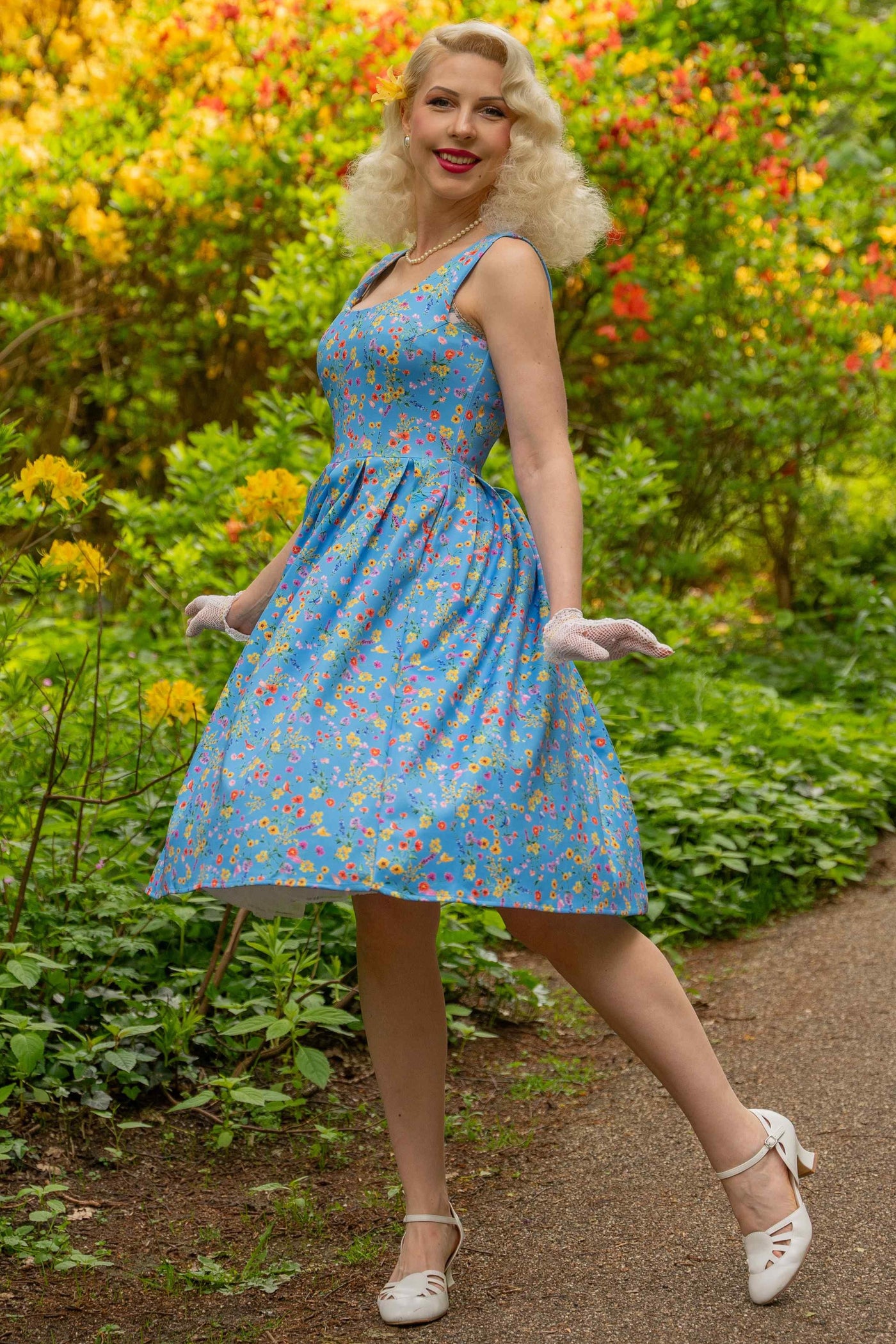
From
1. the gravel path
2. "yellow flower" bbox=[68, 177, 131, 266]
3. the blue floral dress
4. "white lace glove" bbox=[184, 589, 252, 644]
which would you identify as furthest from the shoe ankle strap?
"yellow flower" bbox=[68, 177, 131, 266]

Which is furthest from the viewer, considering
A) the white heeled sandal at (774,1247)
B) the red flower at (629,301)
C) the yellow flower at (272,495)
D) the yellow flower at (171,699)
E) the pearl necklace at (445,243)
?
the red flower at (629,301)

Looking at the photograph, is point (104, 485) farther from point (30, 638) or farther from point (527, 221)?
point (527, 221)

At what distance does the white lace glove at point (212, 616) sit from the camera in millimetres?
2234

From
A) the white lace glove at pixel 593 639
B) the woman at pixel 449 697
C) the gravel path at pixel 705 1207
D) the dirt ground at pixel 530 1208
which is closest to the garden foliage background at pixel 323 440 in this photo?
the dirt ground at pixel 530 1208

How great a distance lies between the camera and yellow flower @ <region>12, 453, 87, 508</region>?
89.1 inches

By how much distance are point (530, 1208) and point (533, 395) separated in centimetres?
128

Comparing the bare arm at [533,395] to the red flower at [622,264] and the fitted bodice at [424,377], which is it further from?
the red flower at [622,264]

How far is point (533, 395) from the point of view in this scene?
76.4 inches

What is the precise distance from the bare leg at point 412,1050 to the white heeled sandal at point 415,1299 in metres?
0.01

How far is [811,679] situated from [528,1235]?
3.43 meters

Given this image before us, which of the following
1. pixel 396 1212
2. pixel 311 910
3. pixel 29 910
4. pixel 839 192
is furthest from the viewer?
pixel 839 192

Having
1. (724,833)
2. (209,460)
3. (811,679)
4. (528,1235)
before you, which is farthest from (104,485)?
(528,1235)

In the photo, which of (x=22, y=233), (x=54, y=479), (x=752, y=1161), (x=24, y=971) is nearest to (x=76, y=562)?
(x=54, y=479)

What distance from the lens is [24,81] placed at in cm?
595
